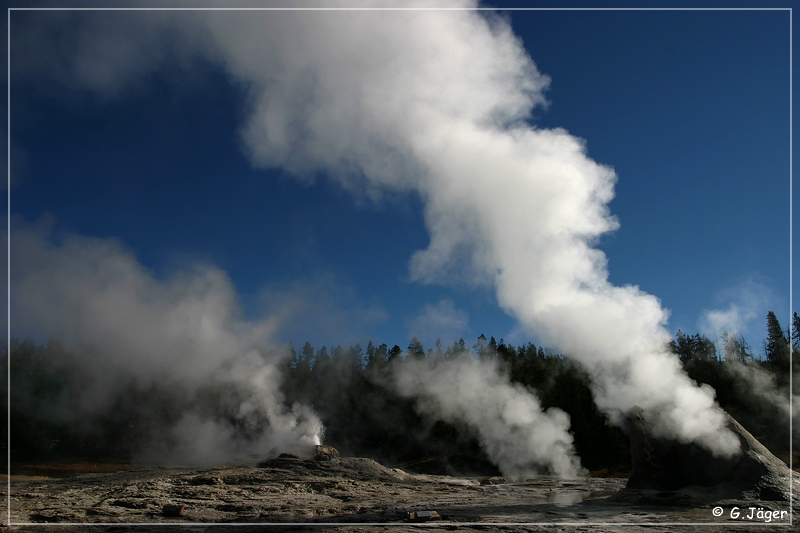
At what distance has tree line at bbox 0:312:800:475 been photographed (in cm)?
5938

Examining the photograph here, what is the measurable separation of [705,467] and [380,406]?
178 feet

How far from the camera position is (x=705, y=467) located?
75.3 ft

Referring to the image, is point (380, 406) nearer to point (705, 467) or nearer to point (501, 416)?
point (501, 416)

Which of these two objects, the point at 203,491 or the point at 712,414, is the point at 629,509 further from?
the point at 203,491

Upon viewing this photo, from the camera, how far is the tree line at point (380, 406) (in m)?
59.4

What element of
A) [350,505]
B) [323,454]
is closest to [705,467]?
[350,505]

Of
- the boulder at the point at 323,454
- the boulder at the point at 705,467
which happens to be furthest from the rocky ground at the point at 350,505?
the boulder at the point at 323,454

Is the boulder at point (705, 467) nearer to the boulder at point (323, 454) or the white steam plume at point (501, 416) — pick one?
the boulder at point (323, 454)

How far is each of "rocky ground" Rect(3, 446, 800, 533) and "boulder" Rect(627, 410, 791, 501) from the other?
824 millimetres

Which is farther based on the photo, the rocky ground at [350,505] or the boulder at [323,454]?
the boulder at [323,454]

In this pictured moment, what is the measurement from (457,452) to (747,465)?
→ 4479cm

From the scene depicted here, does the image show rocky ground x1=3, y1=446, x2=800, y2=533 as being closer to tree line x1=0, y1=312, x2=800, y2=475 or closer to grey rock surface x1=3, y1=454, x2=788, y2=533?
grey rock surface x1=3, y1=454, x2=788, y2=533

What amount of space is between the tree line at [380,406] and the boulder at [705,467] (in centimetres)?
3194

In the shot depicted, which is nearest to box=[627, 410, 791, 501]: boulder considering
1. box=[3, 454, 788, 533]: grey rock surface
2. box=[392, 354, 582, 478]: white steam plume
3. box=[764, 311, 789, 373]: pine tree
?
box=[3, 454, 788, 533]: grey rock surface
